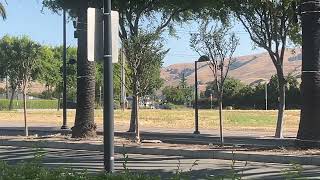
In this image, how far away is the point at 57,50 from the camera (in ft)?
304

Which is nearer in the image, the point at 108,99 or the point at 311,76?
the point at 108,99

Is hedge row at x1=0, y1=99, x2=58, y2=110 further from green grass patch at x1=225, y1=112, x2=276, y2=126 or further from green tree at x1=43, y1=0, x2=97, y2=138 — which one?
green tree at x1=43, y1=0, x2=97, y2=138

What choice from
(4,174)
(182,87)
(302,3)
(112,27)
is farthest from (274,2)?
(182,87)

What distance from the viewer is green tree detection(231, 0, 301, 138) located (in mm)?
22859

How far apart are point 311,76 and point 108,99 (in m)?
7.86

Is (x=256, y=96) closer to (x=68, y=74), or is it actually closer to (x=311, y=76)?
(x=68, y=74)

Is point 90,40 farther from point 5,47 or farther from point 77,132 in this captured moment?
point 5,47

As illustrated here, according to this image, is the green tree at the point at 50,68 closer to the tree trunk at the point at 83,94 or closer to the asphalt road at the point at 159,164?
the tree trunk at the point at 83,94

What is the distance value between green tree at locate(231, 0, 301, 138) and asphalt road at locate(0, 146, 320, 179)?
373 inches

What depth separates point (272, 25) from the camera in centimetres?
2353

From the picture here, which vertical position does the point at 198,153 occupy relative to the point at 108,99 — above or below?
below

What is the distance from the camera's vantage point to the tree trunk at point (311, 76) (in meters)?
14.9

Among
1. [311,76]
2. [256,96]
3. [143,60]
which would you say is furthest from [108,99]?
[256,96]

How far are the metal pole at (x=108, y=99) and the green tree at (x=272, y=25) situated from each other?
14.5 metres
